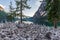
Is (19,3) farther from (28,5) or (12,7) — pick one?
(12,7)

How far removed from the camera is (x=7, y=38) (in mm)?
2586

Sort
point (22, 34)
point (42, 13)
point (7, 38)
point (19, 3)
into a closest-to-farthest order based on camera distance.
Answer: point (7, 38) < point (22, 34) < point (19, 3) < point (42, 13)

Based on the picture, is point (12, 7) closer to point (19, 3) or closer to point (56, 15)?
point (19, 3)

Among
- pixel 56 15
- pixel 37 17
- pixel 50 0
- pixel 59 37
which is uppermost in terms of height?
pixel 59 37

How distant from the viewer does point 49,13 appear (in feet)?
100

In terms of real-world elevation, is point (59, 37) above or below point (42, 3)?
above

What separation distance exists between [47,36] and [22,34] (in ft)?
1.29

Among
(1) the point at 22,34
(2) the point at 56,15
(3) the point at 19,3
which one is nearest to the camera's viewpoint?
(1) the point at 22,34

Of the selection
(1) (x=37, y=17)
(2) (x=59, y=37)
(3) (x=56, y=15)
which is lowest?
(1) (x=37, y=17)

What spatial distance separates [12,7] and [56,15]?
15.4 m

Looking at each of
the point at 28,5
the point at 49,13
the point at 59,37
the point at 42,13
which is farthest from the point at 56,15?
the point at 59,37

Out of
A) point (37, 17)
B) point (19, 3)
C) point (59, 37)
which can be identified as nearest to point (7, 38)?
point (59, 37)

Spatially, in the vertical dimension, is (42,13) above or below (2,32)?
below

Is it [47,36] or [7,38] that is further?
[47,36]
